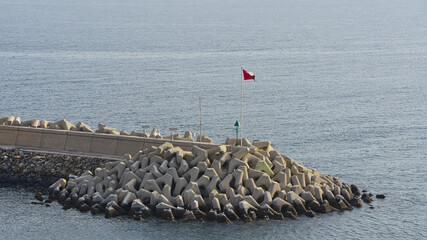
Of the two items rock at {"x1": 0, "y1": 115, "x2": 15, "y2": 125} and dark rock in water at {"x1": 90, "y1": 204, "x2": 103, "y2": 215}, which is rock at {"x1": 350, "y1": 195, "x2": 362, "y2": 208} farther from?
rock at {"x1": 0, "y1": 115, "x2": 15, "y2": 125}

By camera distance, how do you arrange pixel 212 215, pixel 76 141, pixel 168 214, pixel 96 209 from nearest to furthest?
pixel 212 215 → pixel 168 214 → pixel 96 209 → pixel 76 141

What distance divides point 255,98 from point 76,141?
35.3 meters

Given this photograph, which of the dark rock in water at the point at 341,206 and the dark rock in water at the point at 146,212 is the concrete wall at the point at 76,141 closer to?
the dark rock in water at the point at 146,212

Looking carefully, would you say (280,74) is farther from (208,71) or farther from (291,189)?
(291,189)

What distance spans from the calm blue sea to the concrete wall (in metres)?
5.02

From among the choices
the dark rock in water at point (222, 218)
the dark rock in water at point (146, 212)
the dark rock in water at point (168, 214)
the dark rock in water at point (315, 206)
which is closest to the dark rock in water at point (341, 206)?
the dark rock in water at point (315, 206)

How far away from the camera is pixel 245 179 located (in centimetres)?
4734

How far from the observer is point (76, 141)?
182 ft

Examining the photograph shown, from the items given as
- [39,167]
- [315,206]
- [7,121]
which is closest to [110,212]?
[39,167]

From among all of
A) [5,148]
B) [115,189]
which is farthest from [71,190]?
[5,148]

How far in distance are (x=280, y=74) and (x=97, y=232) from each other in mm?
61619

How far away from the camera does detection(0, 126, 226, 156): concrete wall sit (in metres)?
54.1

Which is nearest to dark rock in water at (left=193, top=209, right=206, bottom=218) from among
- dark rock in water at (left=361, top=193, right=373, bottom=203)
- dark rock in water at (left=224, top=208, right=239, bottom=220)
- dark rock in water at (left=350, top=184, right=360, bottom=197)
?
dark rock in water at (left=224, top=208, right=239, bottom=220)

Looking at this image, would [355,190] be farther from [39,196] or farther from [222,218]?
[39,196]
